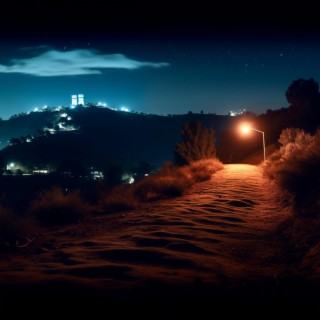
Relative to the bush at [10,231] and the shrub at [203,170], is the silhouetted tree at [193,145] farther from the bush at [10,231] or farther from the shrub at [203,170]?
the bush at [10,231]

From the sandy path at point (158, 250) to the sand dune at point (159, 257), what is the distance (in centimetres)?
1

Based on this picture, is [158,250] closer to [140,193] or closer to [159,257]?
[159,257]

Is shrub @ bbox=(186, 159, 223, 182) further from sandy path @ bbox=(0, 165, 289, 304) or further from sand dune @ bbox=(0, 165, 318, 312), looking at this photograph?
sand dune @ bbox=(0, 165, 318, 312)

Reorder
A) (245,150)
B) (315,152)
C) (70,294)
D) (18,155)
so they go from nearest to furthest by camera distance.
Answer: (70,294)
(315,152)
(245,150)
(18,155)

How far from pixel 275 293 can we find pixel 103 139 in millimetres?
128936

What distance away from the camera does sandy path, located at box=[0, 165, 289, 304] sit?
6.28 metres

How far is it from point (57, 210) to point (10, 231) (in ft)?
10.1

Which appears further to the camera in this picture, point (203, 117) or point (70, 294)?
point (203, 117)

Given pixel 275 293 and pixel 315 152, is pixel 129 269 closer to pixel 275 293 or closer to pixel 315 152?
pixel 275 293

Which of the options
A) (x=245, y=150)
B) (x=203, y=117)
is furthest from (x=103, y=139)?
(x=245, y=150)

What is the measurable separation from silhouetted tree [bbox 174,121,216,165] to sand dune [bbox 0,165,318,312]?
2374 centimetres


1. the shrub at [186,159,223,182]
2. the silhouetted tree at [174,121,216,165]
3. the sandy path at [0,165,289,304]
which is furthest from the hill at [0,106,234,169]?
the sandy path at [0,165,289,304]

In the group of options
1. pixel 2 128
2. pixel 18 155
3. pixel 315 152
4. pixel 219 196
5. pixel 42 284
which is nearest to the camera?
pixel 42 284

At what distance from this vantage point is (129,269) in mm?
6828
